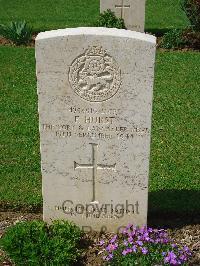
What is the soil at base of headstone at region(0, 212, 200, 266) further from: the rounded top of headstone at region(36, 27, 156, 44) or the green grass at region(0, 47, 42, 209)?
the rounded top of headstone at region(36, 27, 156, 44)

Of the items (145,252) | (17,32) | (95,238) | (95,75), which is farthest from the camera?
(17,32)

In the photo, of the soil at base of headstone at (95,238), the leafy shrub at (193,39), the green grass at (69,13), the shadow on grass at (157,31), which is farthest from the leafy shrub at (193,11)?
the soil at base of headstone at (95,238)

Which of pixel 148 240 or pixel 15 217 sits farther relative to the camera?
pixel 15 217

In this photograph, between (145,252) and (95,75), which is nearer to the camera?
(145,252)

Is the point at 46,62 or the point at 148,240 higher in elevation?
the point at 46,62

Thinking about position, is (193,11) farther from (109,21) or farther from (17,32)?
(17,32)

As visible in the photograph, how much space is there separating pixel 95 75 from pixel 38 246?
1.62m

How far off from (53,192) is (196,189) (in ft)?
6.46

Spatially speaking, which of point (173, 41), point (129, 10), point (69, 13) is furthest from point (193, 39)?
point (69, 13)

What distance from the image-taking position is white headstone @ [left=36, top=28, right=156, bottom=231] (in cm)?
458

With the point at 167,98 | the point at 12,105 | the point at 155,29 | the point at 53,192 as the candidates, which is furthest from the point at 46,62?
the point at 155,29

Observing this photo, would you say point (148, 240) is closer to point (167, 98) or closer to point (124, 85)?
point (124, 85)

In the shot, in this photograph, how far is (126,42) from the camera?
4523 mm

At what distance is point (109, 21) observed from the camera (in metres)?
12.9
